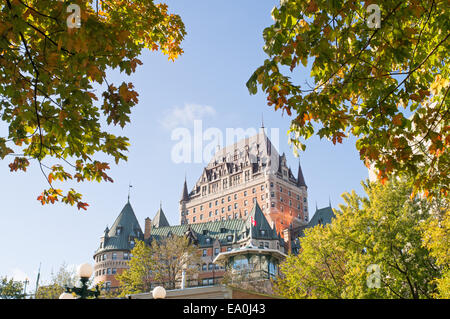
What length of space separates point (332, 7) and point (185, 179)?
123921 mm

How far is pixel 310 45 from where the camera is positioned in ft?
24.0

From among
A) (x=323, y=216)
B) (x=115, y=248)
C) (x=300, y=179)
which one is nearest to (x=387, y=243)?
(x=115, y=248)

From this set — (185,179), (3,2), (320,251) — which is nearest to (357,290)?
(320,251)

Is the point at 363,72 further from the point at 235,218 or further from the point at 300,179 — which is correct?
the point at 300,179

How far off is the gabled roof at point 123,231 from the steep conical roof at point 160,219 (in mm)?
14786

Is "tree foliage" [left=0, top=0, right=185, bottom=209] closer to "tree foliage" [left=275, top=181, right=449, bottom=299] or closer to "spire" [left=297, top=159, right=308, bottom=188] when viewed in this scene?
"tree foliage" [left=275, top=181, right=449, bottom=299]

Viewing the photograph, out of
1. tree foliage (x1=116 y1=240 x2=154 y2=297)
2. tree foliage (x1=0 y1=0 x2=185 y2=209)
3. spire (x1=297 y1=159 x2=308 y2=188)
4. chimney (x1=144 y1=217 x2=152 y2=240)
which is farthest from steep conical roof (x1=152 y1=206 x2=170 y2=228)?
tree foliage (x1=0 y1=0 x2=185 y2=209)

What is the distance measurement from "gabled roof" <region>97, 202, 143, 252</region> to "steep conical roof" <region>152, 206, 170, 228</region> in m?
14.8

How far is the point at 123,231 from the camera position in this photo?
81188 millimetres

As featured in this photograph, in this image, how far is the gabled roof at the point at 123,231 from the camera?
261 ft

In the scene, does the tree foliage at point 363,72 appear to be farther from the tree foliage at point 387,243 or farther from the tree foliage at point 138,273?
the tree foliage at point 138,273

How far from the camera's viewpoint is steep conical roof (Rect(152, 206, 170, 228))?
98.5m

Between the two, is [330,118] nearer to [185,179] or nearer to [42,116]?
[42,116]

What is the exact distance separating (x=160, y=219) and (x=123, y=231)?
18.7 m
